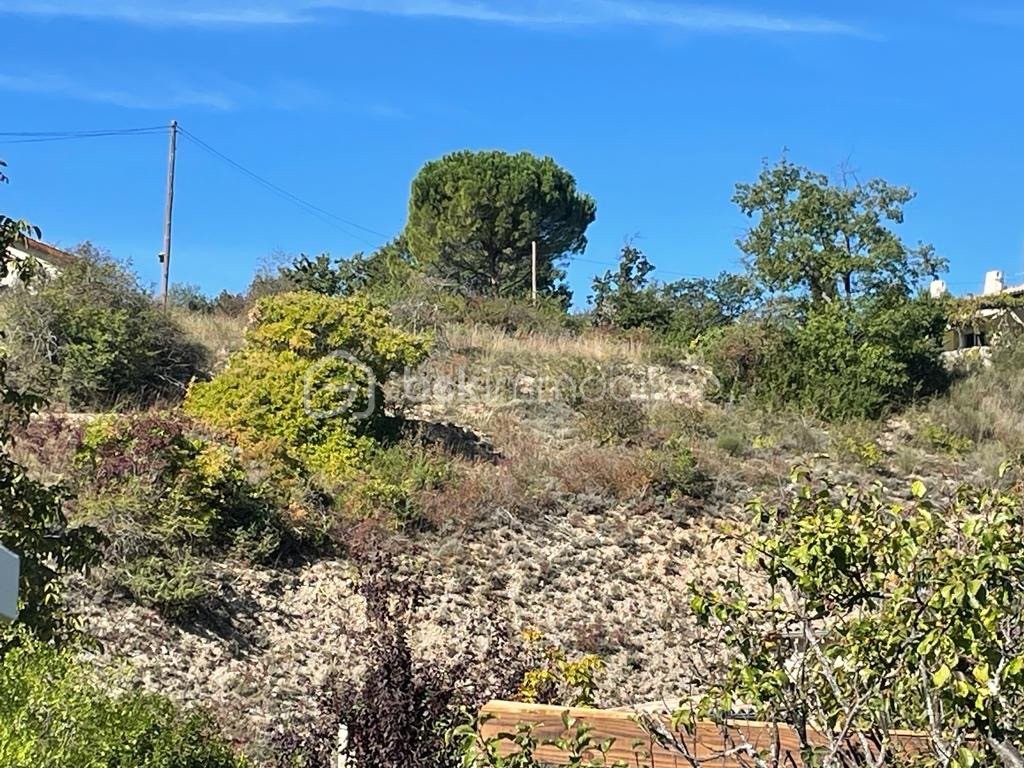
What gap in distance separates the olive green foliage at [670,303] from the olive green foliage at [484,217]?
7.60ft

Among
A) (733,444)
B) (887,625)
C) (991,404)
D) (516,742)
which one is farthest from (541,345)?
(887,625)

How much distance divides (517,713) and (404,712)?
1054mm

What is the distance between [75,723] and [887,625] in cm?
221

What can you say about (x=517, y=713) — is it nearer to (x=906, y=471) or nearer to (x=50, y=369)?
(x=50, y=369)

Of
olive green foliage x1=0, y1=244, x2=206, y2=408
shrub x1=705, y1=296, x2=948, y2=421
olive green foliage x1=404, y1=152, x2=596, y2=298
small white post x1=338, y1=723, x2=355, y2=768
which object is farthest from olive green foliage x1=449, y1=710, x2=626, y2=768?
olive green foliage x1=404, y1=152, x2=596, y2=298

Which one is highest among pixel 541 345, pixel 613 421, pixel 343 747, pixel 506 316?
pixel 506 316

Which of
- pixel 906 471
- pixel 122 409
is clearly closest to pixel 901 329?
pixel 906 471

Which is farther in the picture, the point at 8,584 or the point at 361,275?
the point at 361,275

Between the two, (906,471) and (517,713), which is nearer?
(517,713)

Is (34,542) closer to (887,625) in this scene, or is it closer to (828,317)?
(887,625)

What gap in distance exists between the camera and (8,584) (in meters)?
2.34

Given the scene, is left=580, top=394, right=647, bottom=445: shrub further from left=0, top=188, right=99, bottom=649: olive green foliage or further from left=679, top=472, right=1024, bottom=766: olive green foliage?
left=679, top=472, right=1024, bottom=766: olive green foliage

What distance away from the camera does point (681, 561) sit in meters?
13.8

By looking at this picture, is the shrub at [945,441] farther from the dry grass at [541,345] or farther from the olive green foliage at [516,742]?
the olive green foliage at [516,742]
